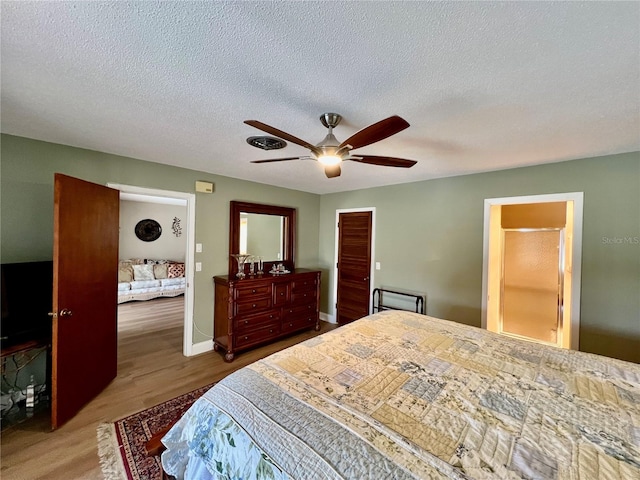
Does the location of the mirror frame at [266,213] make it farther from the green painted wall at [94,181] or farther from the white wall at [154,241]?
the white wall at [154,241]

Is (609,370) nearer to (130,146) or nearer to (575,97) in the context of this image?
(575,97)

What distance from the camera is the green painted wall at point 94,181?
2.12 meters

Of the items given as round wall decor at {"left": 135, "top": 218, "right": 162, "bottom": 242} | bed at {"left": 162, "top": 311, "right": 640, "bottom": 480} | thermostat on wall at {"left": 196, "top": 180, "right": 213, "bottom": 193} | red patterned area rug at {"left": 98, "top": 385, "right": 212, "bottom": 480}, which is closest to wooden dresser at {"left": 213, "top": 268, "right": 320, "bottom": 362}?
red patterned area rug at {"left": 98, "top": 385, "right": 212, "bottom": 480}

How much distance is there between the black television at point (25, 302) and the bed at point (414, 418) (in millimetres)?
1747

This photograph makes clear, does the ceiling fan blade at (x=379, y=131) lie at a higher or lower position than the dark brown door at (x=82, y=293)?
higher

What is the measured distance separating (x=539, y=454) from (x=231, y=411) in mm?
1144

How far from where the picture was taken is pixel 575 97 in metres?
1.45

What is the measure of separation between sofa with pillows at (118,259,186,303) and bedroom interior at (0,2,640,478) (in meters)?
2.25

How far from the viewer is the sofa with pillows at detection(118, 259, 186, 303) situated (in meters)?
5.27

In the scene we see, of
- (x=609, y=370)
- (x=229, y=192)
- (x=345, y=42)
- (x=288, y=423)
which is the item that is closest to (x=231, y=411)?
(x=288, y=423)

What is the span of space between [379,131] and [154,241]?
6.78 metres

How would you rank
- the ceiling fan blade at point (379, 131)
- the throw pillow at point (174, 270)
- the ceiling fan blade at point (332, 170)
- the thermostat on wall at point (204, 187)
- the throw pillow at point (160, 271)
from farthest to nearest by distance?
the throw pillow at point (174, 270), the throw pillow at point (160, 271), the thermostat on wall at point (204, 187), the ceiling fan blade at point (332, 170), the ceiling fan blade at point (379, 131)

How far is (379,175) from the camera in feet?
10.9

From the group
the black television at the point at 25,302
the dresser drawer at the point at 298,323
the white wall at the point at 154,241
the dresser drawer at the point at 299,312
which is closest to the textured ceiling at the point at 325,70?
the black television at the point at 25,302
